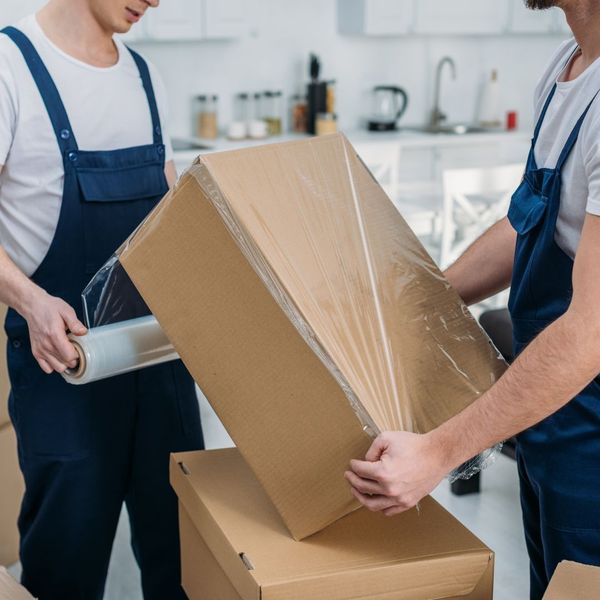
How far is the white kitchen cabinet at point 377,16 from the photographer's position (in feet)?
16.0

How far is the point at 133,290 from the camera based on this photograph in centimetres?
151

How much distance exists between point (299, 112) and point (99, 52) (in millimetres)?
3315

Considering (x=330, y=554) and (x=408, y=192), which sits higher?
(x=330, y=554)

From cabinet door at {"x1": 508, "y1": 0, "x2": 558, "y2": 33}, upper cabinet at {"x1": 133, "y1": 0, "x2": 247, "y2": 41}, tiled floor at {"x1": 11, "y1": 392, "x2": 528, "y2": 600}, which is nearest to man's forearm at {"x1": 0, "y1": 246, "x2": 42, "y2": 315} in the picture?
tiled floor at {"x1": 11, "y1": 392, "x2": 528, "y2": 600}

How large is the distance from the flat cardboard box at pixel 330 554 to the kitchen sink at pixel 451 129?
406 cm

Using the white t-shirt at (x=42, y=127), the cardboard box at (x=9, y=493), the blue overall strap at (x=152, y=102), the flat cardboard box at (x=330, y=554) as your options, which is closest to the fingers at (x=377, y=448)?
the flat cardboard box at (x=330, y=554)

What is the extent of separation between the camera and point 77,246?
1662 mm

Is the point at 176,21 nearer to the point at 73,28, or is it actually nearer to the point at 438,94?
the point at 438,94

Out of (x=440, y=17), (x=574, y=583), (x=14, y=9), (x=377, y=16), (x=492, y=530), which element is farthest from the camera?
(x=440, y=17)

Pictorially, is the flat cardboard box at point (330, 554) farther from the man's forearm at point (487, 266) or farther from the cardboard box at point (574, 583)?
the man's forearm at point (487, 266)

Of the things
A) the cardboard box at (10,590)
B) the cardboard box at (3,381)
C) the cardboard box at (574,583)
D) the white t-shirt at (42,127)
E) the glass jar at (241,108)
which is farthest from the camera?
the glass jar at (241,108)

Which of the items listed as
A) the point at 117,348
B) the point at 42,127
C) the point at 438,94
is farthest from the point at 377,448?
the point at 438,94

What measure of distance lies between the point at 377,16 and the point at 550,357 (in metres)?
4.08

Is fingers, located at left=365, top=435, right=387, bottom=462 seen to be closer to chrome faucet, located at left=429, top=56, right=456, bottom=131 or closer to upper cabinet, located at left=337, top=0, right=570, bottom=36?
upper cabinet, located at left=337, top=0, right=570, bottom=36
